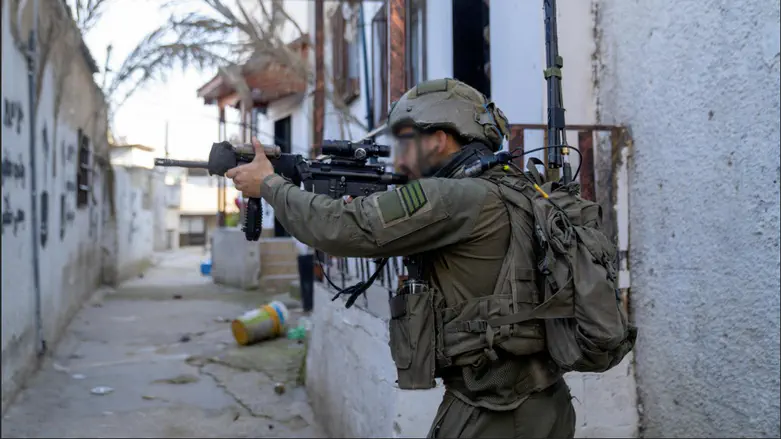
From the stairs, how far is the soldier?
10014 mm

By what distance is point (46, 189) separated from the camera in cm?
622

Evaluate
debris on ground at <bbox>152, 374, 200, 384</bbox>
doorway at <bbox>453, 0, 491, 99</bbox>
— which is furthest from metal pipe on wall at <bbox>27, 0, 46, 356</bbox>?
doorway at <bbox>453, 0, 491, 99</bbox>

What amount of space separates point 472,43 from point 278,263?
27.2 feet

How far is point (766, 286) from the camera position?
7.13 feet

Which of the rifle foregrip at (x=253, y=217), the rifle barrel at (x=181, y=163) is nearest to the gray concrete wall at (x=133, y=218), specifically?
the rifle barrel at (x=181, y=163)

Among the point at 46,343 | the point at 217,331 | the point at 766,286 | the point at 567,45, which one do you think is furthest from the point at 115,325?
the point at 766,286

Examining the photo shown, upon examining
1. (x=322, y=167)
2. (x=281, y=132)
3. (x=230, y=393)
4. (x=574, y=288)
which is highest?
(x=281, y=132)

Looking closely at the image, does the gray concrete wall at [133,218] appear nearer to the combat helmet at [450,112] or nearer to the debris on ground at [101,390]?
the debris on ground at [101,390]

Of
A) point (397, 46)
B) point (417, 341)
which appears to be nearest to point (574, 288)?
point (417, 341)

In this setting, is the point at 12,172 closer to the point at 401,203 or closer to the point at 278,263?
the point at 401,203

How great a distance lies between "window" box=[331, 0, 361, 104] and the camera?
756cm

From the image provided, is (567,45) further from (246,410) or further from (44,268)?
→ (44,268)

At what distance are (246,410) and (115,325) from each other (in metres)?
4.19

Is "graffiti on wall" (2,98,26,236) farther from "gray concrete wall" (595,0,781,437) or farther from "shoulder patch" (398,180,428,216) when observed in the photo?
"gray concrete wall" (595,0,781,437)
